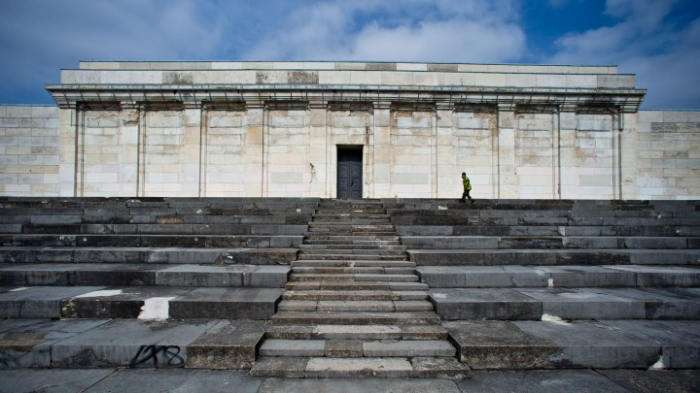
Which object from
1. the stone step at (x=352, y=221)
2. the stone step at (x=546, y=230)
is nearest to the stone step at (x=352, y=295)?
the stone step at (x=546, y=230)

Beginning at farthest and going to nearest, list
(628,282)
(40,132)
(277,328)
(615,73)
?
(615,73)
(40,132)
(628,282)
(277,328)

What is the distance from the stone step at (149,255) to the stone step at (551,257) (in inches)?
137

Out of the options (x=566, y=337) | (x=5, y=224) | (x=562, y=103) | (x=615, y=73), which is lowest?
(x=566, y=337)

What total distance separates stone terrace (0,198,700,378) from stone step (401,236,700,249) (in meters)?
0.04

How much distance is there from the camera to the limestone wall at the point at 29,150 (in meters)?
17.6

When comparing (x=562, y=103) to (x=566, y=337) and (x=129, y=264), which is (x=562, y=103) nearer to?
(x=566, y=337)

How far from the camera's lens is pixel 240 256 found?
26.8 feet

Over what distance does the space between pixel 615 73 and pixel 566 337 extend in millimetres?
21309

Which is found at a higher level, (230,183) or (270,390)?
(230,183)

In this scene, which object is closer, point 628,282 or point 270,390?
point 270,390

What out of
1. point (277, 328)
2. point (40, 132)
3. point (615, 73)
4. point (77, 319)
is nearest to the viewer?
point (277, 328)

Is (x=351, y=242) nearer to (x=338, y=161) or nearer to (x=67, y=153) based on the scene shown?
(x=338, y=161)

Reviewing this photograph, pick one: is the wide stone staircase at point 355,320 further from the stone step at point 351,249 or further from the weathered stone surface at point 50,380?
the weathered stone surface at point 50,380

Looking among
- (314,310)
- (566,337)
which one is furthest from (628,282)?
(314,310)
